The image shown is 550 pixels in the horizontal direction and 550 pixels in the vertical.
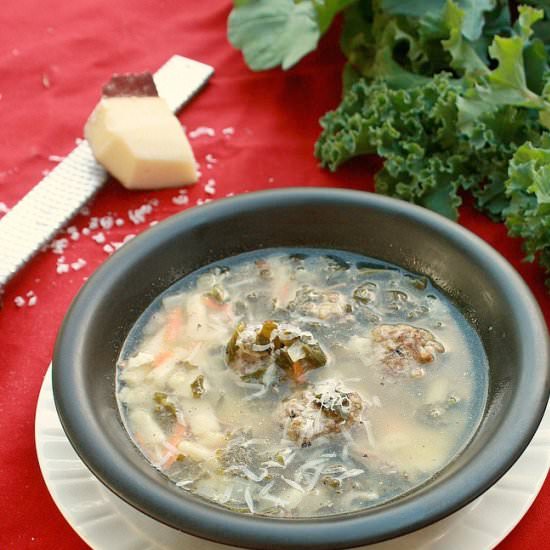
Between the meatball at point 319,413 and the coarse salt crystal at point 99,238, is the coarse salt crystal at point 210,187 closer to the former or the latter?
the coarse salt crystal at point 99,238

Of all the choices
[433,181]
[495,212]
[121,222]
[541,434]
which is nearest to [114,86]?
[121,222]

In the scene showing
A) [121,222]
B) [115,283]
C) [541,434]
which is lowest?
[121,222]

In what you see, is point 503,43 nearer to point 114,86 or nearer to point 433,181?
point 433,181

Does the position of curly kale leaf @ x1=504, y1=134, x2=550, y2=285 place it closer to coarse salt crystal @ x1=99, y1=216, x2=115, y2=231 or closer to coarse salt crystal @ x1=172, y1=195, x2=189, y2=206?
coarse salt crystal @ x1=172, y1=195, x2=189, y2=206

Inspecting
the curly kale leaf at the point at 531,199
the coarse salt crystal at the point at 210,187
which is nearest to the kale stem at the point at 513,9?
the curly kale leaf at the point at 531,199

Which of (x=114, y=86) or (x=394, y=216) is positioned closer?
(x=394, y=216)
